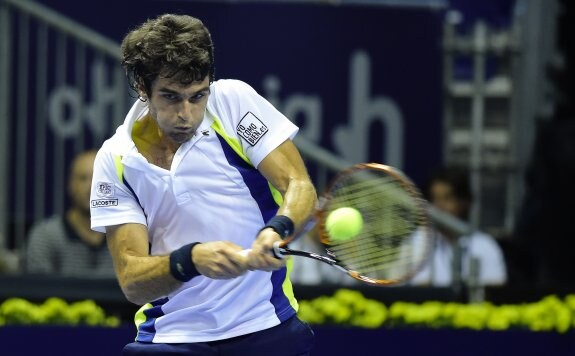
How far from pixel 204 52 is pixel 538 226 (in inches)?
178

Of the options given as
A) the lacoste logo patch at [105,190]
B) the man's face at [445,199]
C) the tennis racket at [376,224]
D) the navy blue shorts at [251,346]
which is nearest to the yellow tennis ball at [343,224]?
the tennis racket at [376,224]

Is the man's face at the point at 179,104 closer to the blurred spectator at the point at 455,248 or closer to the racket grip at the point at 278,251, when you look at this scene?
the racket grip at the point at 278,251

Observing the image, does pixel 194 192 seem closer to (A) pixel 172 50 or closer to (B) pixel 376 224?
(A) pixel 172 50

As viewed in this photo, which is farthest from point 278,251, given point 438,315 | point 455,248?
point 455,248

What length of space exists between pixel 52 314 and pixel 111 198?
2557mm

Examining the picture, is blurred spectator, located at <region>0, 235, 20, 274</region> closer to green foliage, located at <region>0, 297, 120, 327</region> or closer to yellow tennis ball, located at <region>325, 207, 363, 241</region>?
green foliage, located at <region>0, 297, 120, 327</region>

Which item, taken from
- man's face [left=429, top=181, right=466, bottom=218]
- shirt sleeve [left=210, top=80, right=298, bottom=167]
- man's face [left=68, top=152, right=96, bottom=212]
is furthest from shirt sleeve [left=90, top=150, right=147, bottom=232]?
man's face [left=429, top=181, right=466, bottom=218]

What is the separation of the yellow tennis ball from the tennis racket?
0.05 m

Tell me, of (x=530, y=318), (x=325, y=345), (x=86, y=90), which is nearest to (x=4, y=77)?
(x=86, y=90)

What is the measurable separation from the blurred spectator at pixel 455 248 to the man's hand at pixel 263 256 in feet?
10.6

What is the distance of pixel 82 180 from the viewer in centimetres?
755

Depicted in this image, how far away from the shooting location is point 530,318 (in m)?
7.23

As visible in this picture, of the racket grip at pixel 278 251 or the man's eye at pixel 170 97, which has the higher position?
the man's eye at pixel 170 97

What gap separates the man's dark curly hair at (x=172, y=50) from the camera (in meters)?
4.52
